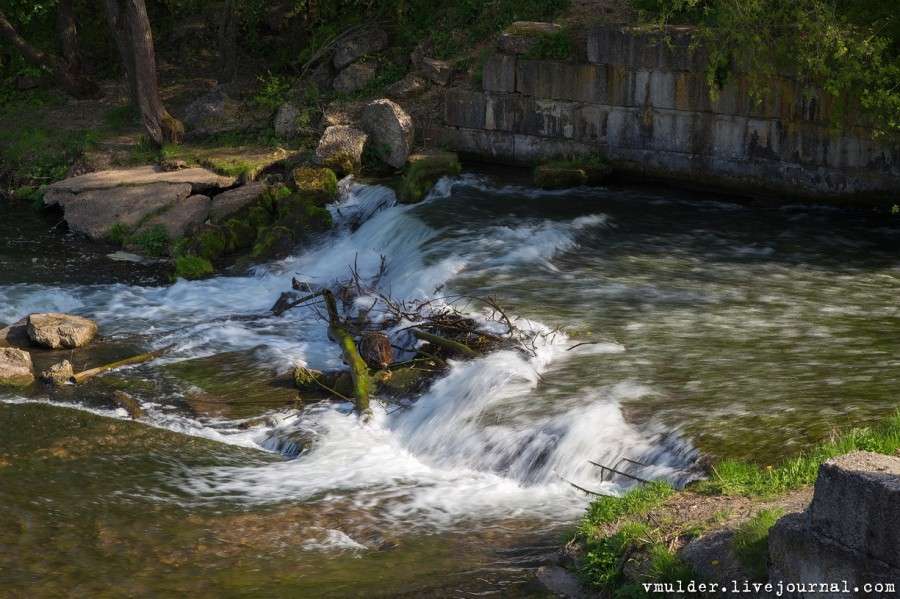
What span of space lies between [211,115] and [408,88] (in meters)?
3.97

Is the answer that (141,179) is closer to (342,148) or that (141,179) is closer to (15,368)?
(342,148)

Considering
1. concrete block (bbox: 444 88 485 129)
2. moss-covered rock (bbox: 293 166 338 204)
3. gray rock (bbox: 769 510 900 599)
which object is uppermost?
concrete block (bbox: 444 88 485 129)

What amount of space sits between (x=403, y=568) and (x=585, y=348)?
425 centimetres

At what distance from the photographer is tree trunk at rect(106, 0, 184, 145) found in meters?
21.3

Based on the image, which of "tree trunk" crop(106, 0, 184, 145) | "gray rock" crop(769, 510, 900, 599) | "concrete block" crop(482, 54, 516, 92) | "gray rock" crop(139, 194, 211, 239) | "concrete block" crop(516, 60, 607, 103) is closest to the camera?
"gray rock" crop(769, 510, 900, 599)

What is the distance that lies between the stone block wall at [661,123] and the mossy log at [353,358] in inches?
257

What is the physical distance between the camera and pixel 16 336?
13617 mm

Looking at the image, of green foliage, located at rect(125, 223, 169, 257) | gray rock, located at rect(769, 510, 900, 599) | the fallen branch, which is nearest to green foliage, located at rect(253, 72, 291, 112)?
green foliage, located at rect(125, 223, 169, 257)

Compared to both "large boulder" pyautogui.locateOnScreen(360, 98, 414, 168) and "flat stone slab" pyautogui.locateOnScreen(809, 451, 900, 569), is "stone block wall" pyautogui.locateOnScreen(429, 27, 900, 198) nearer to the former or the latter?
"large boulder" pyautogui.locateOnScreen(360, 98, 414, 168)

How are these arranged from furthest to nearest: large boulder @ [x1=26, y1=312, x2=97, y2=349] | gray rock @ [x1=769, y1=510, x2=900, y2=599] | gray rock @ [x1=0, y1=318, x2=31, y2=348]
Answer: gray rock @ [x1=0, y1=318, x2=31, y2=348] < large boulder @ [x1=26, y1=312, x2=97, y2=349] < gray rock @ [x1=769, y1=510, x2=900, y2=599]

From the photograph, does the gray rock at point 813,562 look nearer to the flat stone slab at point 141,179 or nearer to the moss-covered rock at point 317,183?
the moss-covered rock at point 317,183

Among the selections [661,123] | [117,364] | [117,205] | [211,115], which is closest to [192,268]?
[117,205]

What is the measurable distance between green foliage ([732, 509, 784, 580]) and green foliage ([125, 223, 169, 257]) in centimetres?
1270

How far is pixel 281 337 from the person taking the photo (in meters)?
13.7
